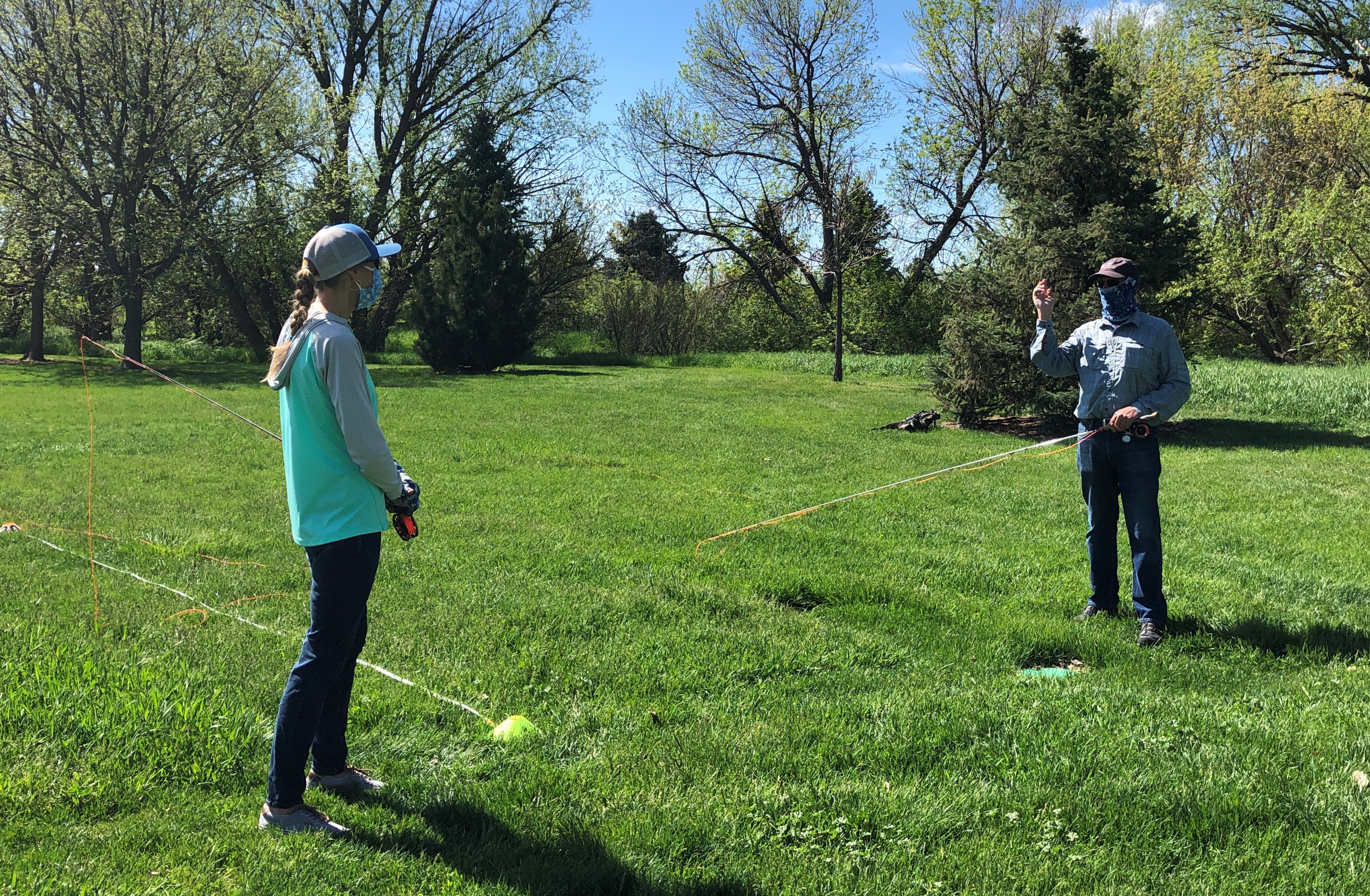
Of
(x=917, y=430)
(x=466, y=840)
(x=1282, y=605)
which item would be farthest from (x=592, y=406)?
(x=466, y=840)

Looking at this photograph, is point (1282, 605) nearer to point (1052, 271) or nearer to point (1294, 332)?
point (1052, 271)

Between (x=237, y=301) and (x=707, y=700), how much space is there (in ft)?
108

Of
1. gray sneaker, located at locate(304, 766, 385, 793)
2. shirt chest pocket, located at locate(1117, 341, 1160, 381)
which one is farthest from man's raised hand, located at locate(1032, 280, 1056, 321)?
gray sneaker, located at locate(304, 766, 385, 793)

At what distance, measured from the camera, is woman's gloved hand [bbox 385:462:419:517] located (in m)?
3.24

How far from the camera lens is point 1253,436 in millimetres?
15367

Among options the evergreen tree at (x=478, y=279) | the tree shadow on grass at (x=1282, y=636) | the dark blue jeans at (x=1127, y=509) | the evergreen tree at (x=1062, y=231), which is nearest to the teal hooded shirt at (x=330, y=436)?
the dark blue jeans at (x=1127, y=509)

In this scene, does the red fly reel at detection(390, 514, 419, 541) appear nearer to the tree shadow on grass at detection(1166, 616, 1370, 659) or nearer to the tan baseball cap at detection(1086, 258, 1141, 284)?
the tan baseball cap at detection(1086, 258, 1141, 284)

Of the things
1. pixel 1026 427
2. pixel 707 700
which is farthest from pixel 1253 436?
pixel 707 700

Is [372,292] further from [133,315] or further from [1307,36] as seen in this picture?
[1307,36]

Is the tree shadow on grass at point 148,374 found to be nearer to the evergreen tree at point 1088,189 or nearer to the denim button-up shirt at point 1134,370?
the evergreen tree at point 1088,189

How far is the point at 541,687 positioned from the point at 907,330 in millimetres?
36531

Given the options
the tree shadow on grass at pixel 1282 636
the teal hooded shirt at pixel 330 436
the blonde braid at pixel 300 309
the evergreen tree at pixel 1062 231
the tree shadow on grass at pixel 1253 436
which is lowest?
the tree shadow on grass at pixel 1282 636

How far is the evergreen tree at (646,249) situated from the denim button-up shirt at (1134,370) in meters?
43.8

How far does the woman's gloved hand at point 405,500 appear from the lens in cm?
324
